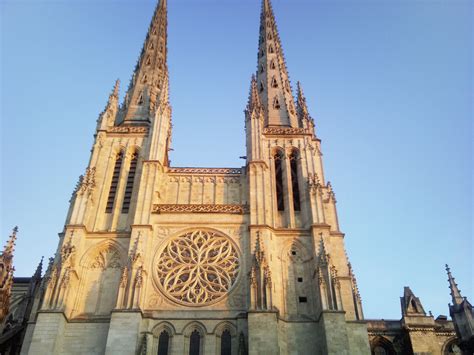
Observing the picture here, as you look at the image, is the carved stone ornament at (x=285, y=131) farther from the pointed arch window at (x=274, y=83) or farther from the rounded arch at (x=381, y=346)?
the rounded arch at (x=381, y=346)

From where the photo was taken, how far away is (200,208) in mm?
22734

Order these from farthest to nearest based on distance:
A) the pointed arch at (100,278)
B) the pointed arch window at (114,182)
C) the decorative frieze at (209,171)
Result: the decorative frieze at (209,171) → the pointed arch window at (114,182) → the pointed arch at (100,278)

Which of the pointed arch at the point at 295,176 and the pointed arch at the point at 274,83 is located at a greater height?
the pointed arch at the point at 274,83

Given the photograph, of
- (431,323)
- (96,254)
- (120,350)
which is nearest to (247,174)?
(96,254)

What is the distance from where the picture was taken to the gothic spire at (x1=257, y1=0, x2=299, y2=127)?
2942 centimetres

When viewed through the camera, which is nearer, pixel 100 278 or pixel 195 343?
pixel 195 343

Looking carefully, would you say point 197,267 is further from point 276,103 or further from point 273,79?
point 273,79

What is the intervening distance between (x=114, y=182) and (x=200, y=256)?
640 centimetres

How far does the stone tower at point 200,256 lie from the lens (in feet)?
60.7

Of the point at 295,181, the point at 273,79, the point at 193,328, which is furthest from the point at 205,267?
the point at 273,79

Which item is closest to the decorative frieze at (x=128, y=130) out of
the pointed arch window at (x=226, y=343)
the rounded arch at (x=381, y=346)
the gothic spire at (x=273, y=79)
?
the gothic spire at (x=273, y=79)

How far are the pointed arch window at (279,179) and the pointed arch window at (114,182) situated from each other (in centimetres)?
789

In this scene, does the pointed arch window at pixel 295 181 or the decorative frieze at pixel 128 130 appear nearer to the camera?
the pointed arch window at pixel 295 181

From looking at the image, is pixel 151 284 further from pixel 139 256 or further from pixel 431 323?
pixel 431 323
